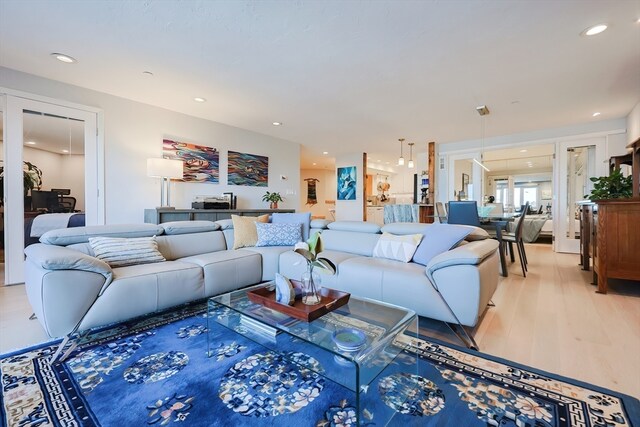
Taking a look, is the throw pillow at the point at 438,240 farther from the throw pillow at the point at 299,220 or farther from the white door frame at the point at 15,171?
the white door frame at the point at 15,171

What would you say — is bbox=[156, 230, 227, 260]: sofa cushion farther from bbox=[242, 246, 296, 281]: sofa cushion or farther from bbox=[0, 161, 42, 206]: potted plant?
bbox=[0, 161, 42, 206]: potted plant

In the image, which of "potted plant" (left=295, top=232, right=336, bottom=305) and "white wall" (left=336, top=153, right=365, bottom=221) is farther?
"white wall" (left=336, top=153, right=365, bottom=221)

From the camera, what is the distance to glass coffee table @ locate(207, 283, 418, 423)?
1.16 meters

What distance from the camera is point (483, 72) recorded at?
3133 mm

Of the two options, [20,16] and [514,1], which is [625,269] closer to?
[514,1]

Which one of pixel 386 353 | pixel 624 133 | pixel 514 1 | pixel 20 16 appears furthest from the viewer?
pixel 624 133

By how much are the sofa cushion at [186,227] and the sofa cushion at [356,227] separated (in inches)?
56.3

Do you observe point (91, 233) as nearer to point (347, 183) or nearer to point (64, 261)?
point (64, 261)

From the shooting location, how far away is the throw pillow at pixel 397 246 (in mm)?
2508

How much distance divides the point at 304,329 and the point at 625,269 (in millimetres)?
3507

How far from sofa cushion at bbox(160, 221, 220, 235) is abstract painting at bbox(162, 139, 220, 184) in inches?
70.4

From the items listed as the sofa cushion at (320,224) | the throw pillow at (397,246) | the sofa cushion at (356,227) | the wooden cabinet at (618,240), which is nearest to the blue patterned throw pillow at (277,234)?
the sofa cushion at (320,224)

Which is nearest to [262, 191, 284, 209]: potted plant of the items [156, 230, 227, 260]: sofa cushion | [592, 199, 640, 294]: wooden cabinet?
[156, 230, 227, 260]: sofa cushion

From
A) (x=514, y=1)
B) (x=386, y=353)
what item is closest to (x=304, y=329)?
(x=386, y=353)
